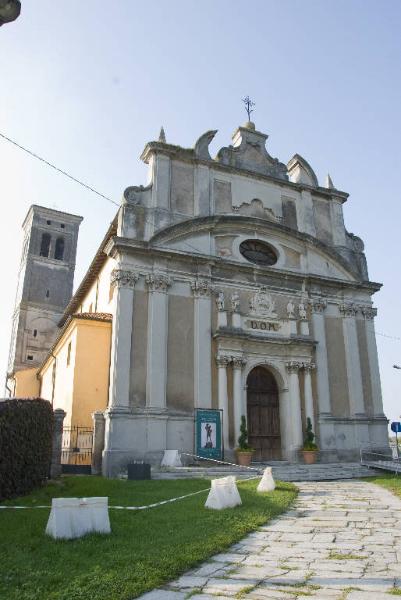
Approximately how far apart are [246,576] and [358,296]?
19.8 meters

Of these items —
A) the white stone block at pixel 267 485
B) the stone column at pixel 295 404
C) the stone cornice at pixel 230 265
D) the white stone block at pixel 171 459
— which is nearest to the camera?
the white stone block at pixel 267 485

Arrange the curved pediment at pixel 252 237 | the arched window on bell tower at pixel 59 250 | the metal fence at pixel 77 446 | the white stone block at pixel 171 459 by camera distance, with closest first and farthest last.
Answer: the white stone block at pixel 171 459, the metal fence at pixel 77 446, the curved pediment at pixel 252 237, the arched window on bell tower at pixel 59 250

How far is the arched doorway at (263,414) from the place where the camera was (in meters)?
20.3

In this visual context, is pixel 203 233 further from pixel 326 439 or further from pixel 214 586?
pixel 214 586

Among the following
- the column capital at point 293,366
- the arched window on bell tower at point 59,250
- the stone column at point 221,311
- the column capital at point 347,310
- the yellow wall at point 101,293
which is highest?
the arched window on bell tower at point 59,250

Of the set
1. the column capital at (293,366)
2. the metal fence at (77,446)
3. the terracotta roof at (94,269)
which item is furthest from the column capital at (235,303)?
the metal fence at (77,446)

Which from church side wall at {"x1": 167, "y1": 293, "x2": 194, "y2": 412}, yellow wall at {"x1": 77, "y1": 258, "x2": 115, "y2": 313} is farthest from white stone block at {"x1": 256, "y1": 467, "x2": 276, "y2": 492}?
yellow wall at {"x1": 77, "y1": 258, "x2": 115, "y2": 313}

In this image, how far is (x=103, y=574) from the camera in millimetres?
5336

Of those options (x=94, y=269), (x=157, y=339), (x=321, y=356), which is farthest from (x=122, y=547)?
(x=94, y=269)

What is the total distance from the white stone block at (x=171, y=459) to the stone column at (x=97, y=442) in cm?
211

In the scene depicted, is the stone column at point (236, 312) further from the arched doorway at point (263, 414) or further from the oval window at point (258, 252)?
the oval window at point (258, 252)

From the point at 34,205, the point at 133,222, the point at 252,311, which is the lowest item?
the point at 252,311

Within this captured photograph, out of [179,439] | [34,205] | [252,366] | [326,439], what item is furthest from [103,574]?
[34,205]

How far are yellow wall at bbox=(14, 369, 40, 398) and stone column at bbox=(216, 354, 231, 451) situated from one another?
17.3 metres
